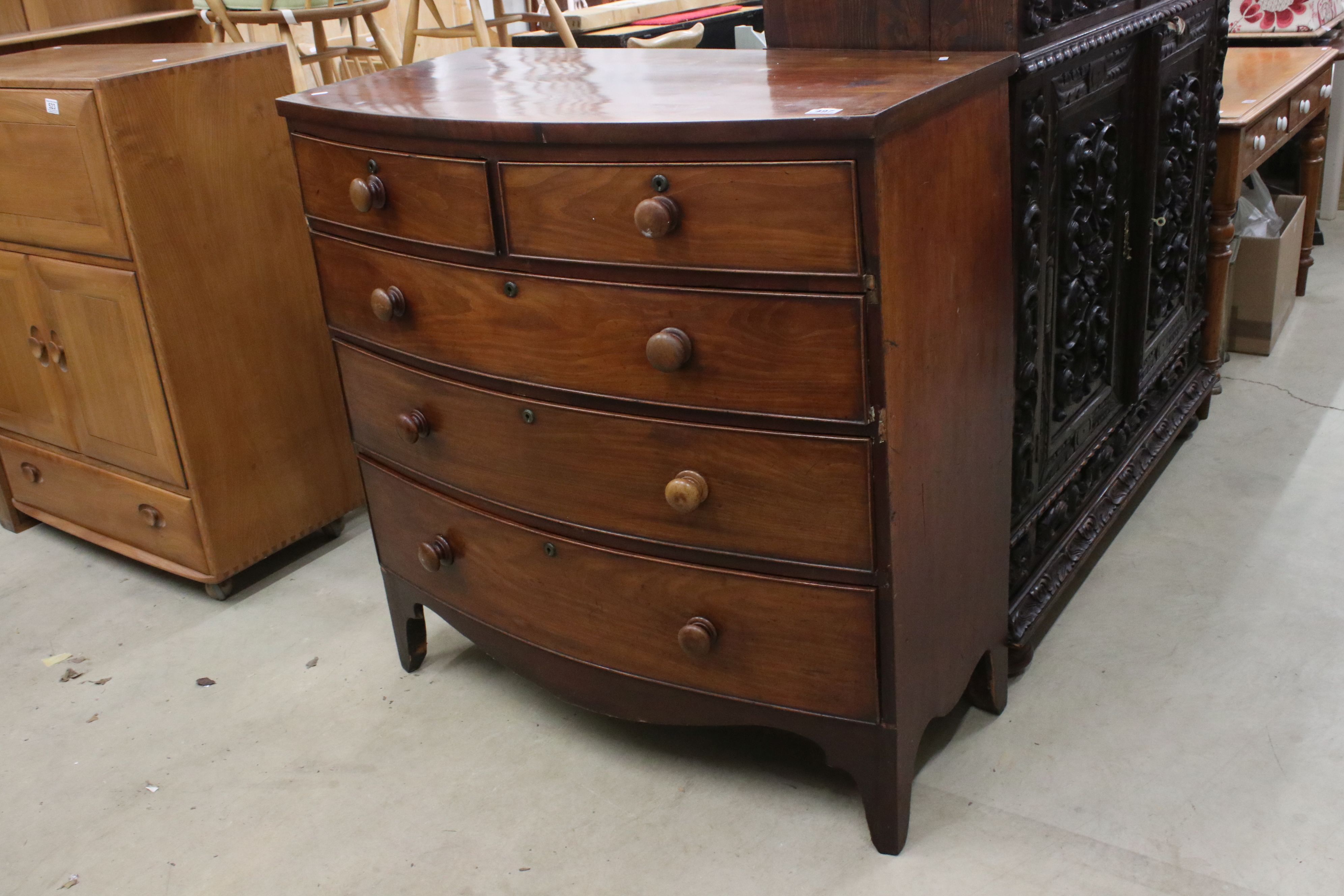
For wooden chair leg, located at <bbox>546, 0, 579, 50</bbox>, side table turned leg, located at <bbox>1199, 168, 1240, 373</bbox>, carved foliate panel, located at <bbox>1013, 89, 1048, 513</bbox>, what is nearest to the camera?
carved foliate panel, located at <bbox>1013, 89, 1048, 513</bbox>

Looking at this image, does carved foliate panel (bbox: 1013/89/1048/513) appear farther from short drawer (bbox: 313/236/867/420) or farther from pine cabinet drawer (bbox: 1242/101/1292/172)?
pine cabinet drawer (bbox: 1242/101/1292/172)

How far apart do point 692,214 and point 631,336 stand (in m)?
0.18

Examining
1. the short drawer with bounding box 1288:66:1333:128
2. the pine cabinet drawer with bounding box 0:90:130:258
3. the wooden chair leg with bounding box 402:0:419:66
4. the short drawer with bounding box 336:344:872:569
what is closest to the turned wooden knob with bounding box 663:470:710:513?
the short drawer with bounding box 336:344:872:569

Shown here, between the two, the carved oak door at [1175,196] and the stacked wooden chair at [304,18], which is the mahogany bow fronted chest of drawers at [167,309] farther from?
the carved oak door at [1175,196]

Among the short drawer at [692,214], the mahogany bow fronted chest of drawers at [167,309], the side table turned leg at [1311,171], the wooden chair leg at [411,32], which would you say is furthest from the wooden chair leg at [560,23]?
the short drawer at [692,214]

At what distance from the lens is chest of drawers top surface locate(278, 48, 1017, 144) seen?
129 cm

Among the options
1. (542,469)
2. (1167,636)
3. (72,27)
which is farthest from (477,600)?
(72,27)

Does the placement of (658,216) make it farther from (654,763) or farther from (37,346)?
(37,346)

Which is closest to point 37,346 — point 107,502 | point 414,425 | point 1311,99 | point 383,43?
point 107,502

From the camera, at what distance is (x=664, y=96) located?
1507mm

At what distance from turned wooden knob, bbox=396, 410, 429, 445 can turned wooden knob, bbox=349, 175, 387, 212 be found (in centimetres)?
30

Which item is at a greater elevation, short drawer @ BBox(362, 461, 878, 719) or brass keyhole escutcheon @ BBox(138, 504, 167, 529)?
short drawer @ BBox(362, 461, 878, 719)

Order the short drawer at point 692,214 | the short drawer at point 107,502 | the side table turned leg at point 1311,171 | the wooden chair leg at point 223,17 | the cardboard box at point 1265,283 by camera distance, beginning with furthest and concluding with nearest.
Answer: the wooden chair leg at point 223,17
the side table turned leg at point 1311,171
the cardboard box at point 1265,283
the short drawer at point 107,502
the short drawer at point 692,214

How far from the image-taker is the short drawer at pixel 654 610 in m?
1.52
